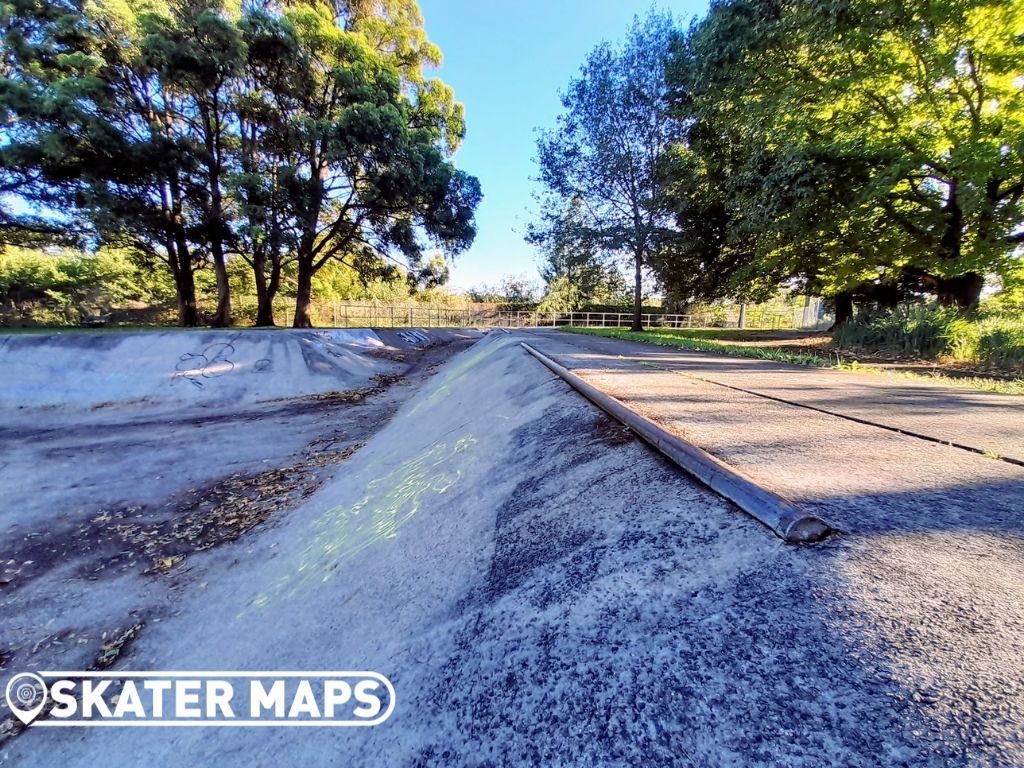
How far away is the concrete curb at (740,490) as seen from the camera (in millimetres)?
1378

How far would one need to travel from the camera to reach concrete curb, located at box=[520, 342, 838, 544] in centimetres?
138

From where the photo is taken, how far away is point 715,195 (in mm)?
13477

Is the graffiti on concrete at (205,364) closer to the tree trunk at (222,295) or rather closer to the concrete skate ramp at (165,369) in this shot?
the concrete skate ramp at (165,369)

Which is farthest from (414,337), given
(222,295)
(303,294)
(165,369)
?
(165,369)

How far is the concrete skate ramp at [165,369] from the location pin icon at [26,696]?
28.0ft

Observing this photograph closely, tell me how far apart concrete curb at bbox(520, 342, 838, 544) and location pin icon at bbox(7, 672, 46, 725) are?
149 inches

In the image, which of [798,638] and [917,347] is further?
[917,347]

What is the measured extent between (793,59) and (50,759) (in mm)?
15334

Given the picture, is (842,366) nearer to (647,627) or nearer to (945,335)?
(945,335)

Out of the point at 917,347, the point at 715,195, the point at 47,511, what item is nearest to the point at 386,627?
the point at 47,511

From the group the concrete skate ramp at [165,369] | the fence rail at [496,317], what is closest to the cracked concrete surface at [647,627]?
the concrete skate ramp at [165,369]

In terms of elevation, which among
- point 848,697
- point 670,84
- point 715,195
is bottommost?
point 848,697

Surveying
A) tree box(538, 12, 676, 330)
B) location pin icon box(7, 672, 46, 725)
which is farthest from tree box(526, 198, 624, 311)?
location pin icon box(7, 672, 46, 725)

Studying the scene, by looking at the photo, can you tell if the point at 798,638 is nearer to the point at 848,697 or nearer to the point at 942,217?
the point at 848,697
